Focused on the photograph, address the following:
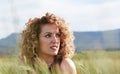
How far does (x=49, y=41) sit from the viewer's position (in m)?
2.72

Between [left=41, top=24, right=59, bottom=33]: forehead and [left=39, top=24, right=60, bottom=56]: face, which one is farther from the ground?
[left=41, top=24, right=59, bottom=33]: forehead

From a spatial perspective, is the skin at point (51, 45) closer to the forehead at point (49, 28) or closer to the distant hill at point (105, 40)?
the forehead at point (49, 28)

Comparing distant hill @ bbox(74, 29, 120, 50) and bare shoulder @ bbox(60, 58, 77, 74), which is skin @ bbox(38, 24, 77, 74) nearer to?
bare shoulder @ bbox(60, 58, 77, 74)

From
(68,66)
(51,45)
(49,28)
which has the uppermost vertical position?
(49,28)

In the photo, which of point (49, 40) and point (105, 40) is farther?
point (49, 40)

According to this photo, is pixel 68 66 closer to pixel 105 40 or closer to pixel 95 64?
pixel 95 64

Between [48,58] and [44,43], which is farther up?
[44,43]

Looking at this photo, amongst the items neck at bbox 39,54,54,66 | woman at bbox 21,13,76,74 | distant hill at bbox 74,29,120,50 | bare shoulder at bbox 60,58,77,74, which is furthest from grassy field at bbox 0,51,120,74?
neck at bbox 39,54,54,66

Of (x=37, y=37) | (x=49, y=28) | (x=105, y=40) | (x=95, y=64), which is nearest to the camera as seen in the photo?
(x=105, y=40)

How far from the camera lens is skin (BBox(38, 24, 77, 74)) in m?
2.68

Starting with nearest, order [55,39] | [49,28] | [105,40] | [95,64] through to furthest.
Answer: [105,40], [95,64], [55,39], [49,28]

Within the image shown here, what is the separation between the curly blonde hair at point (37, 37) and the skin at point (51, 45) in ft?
0.14

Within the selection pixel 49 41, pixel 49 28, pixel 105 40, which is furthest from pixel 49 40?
pixel 105 40

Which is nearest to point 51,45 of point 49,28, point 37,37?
point 49,28
